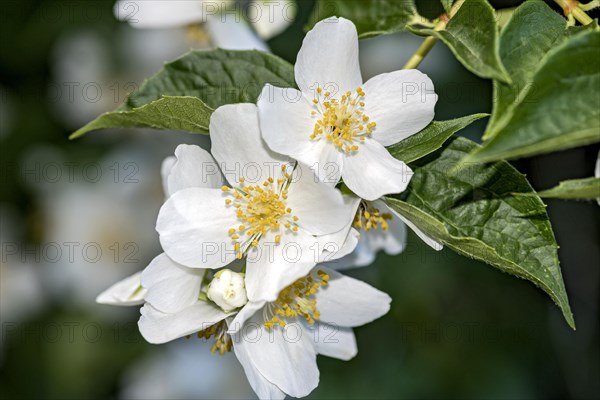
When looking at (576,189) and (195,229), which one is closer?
(576,189)

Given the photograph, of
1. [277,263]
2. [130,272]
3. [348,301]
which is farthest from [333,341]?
[130,272]

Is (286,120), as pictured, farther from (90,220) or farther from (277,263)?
(90,220)

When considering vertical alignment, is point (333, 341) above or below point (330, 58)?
below

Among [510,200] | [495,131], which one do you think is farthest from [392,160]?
[495,131]

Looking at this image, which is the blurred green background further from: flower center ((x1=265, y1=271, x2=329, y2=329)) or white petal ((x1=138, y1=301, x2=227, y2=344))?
white petal ((x1=138, y1=301, x2=227, y2=344))

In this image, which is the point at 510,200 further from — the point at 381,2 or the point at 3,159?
the point at 3,159

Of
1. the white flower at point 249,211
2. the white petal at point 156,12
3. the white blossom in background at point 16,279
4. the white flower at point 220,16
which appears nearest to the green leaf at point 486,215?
the white flower at point 249,211

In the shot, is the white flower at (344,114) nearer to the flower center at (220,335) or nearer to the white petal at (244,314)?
the white petal at (244,314)
